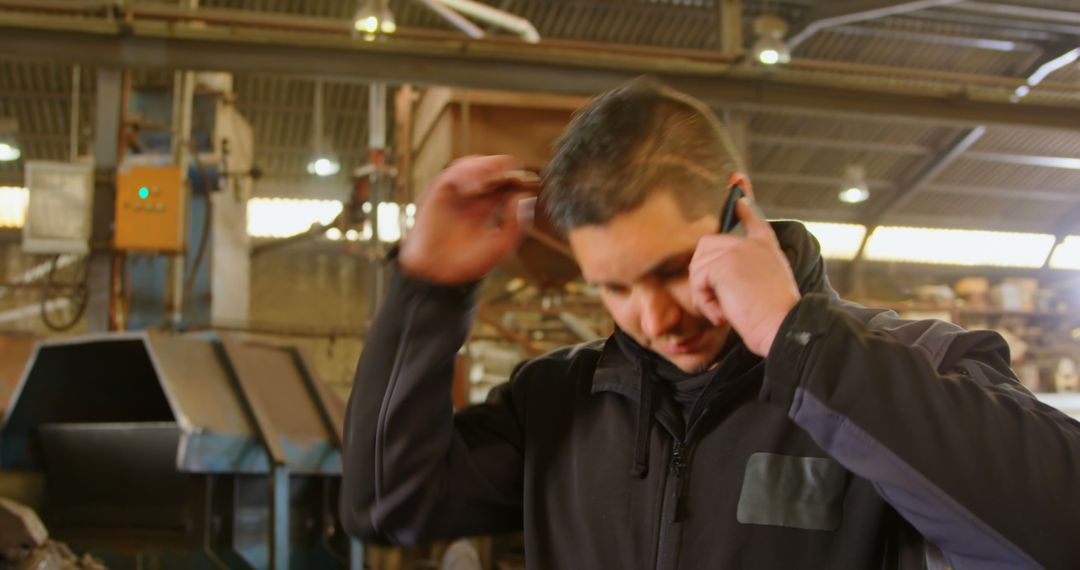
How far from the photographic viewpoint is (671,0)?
9.14 m

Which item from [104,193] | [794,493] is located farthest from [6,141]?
[794,493]

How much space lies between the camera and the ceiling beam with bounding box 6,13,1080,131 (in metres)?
4.50

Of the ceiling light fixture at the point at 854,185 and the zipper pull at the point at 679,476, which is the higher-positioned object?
the ceiling light fixture at the point at 854,185

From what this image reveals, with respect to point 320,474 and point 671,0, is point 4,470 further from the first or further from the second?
point 671,0

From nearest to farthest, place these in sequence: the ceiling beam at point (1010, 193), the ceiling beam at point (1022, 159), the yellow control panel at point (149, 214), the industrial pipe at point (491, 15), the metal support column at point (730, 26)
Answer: the yellow control panel at point (149, 214)
the metal support column at point (730, 26)
the industrial pipe at point (491, 15)
the ceiling beam at point (1022, 159)
the ceiling beam at point (1010, 193)

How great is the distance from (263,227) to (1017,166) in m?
9.76

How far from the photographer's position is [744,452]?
Result: 102 centimetres

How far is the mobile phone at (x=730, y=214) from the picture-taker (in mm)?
1029

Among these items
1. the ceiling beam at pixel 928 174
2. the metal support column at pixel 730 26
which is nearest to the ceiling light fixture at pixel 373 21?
the metal support column at pixel 730 26

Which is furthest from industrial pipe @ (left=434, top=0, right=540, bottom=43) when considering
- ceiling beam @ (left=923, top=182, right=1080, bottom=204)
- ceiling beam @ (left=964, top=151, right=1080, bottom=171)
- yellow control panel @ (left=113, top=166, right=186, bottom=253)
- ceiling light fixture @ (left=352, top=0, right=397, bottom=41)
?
ceiling beam @ (left=923, top=182, right=1080, bottom=204)

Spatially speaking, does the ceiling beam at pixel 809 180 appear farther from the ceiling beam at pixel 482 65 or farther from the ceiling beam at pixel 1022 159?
the ceiling beam at pixel 482 65

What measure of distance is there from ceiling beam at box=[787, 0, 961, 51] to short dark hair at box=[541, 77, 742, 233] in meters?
5.95

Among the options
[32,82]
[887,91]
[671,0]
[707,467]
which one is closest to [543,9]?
[671,0]

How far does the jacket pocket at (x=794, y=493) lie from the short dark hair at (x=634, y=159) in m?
0.30
